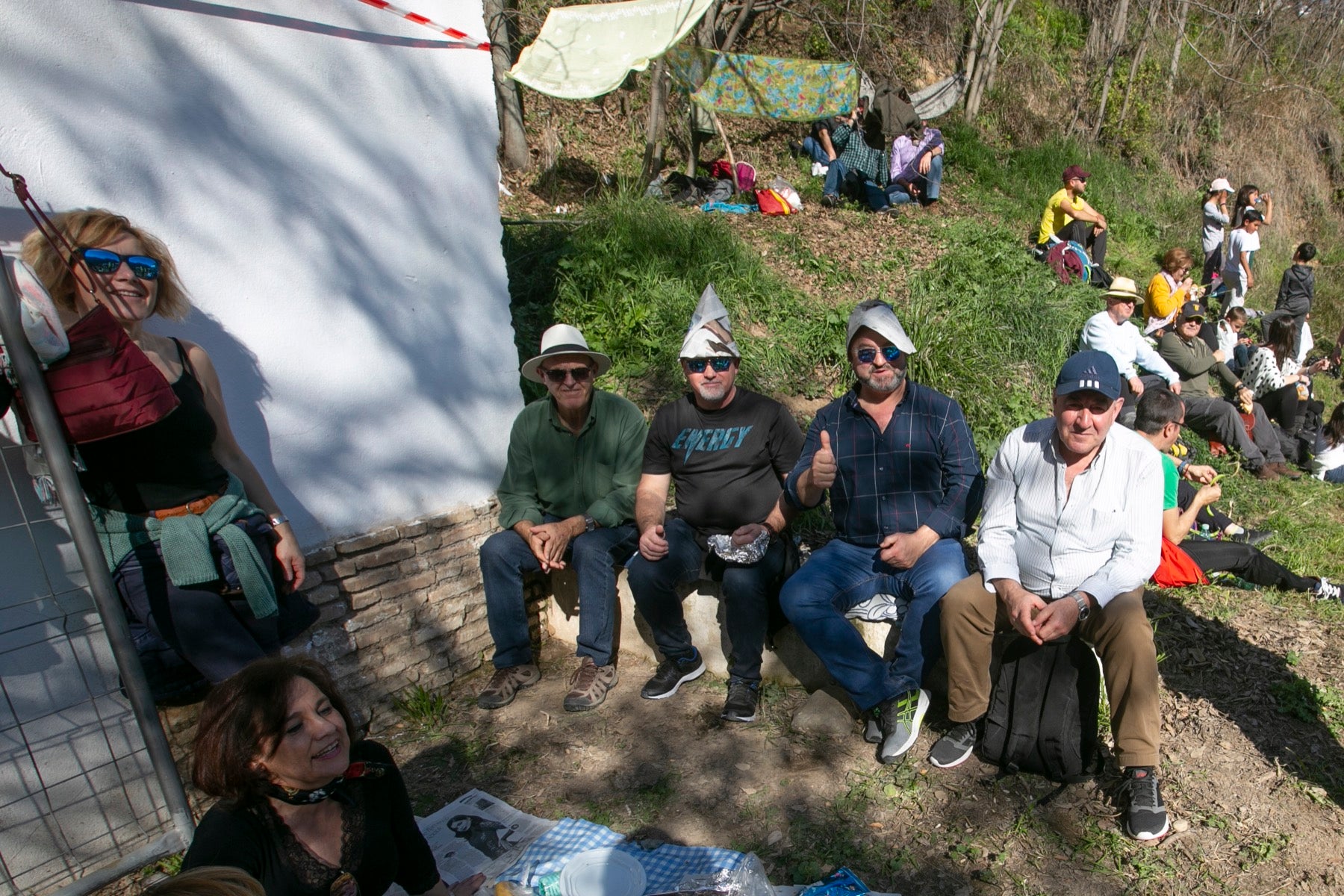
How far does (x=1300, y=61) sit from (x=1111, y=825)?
18449 mm

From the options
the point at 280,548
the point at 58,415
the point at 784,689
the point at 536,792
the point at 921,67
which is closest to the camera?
the point at 58,415

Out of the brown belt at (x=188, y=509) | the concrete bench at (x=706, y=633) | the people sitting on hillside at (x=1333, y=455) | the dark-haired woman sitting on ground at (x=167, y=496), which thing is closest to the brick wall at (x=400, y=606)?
the concrete bench at (x=706, y=633)

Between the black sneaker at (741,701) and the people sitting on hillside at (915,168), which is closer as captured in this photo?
the black sneaker at (741,701)

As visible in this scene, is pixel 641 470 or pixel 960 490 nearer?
pixel 960 490

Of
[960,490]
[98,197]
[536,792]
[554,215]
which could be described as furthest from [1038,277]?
[98,197]

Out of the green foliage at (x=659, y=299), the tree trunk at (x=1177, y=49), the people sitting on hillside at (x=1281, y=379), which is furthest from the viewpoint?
the tree trunk at (x=1177, y=49)

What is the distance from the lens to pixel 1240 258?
9.98 metres

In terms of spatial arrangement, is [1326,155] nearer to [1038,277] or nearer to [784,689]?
[1038,277]

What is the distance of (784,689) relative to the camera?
11.8 ft

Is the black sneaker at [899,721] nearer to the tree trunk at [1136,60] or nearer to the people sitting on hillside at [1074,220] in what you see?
the people sitting on hillside at [1074,220]

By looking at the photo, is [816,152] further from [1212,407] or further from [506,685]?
[506,685]

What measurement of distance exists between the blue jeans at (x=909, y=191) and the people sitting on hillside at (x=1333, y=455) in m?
4.92

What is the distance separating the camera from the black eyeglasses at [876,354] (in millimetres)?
3285

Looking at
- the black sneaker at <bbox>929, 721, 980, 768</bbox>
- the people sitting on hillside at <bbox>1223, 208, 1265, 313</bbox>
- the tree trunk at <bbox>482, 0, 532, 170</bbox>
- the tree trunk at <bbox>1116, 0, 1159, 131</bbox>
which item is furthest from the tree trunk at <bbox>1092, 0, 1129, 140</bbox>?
the black sneaker at <bbox>929, 721, 980, 768</bbox>
